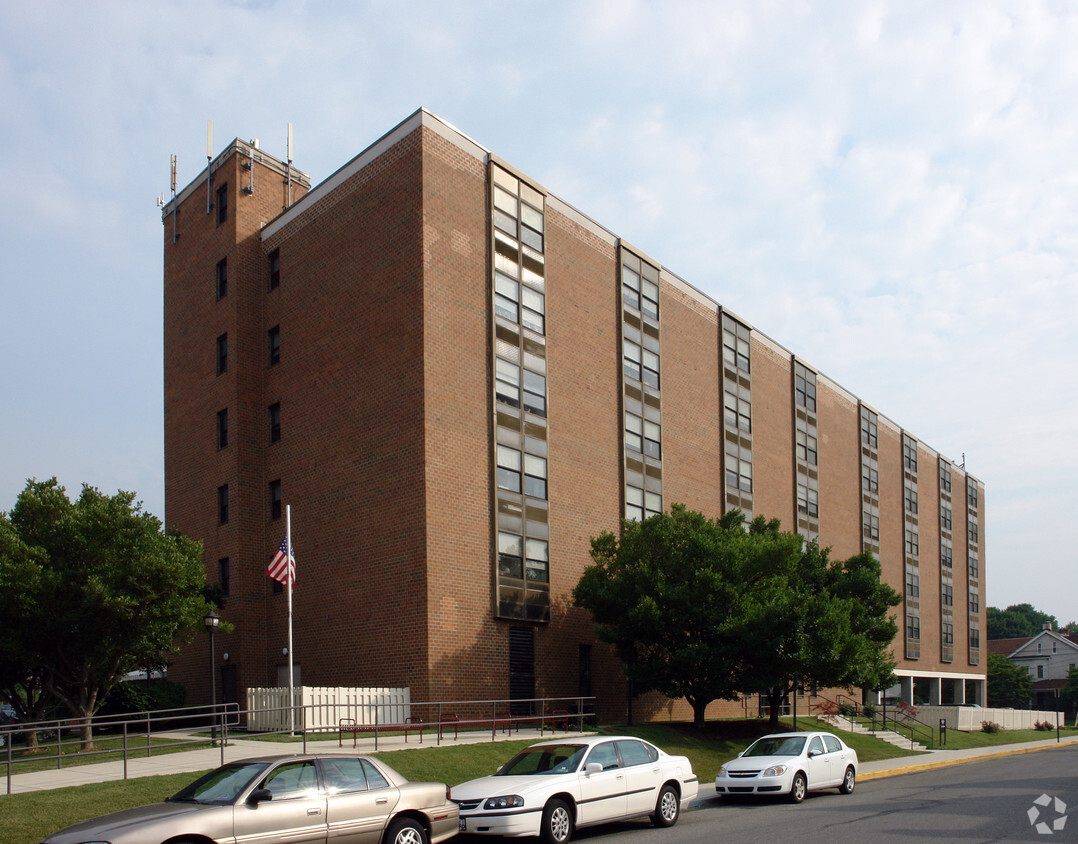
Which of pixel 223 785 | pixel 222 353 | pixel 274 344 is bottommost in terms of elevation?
pixel 223 785

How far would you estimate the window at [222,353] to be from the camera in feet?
117

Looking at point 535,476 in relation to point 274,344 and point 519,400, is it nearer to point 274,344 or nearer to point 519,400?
point 519,400

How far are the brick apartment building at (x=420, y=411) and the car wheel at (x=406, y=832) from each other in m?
14.2

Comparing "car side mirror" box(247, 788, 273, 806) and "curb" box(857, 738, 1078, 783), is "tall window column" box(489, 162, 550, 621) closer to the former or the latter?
"curb" box(857, 738, 1078, 783)

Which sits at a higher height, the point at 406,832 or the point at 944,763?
the point at 406,832

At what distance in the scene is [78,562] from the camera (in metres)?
24.6

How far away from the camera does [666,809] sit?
644 inches

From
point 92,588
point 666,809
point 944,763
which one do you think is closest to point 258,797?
point 666,809

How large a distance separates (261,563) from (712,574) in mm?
15215

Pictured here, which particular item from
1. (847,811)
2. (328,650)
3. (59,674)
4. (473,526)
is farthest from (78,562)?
(847,811)

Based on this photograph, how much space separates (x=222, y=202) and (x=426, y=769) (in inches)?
995

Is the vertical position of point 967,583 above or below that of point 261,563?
below

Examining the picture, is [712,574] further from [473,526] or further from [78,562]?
[78,562]

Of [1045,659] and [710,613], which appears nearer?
[710,613]
